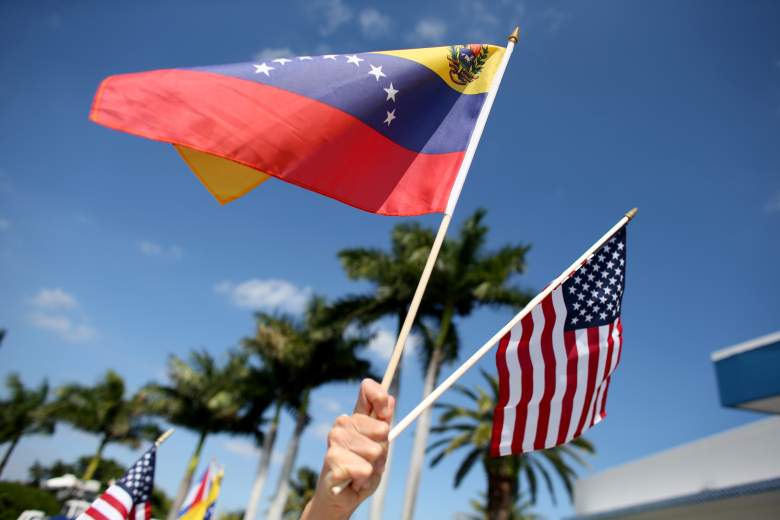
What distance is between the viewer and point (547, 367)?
4.77 meters

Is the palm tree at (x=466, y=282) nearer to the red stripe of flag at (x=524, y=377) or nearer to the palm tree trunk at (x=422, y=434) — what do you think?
the palm tree trunk at (x=422, y=434)

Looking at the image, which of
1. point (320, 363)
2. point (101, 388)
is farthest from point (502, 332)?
point (101, 388)

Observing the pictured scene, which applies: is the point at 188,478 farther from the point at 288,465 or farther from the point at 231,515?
the point at 231,515

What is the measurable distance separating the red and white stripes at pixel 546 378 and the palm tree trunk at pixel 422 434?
1307 cm

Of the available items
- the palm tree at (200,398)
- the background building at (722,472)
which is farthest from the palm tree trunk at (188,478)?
the background building at (722,472)

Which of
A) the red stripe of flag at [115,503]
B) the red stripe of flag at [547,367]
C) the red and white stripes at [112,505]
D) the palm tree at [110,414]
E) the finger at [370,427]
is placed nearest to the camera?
the finger at [370,427]

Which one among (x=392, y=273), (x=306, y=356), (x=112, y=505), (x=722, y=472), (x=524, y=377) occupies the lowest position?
(x=112, y=505)

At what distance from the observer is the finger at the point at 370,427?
7.56 ft

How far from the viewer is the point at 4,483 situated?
18.2 m

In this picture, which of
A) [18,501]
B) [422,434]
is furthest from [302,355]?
[18,501]

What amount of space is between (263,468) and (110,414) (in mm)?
15454

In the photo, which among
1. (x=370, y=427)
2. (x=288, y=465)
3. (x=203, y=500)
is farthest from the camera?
(x=288, y=465)

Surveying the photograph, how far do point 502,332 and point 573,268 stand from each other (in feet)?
4.09

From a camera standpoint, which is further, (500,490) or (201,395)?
(201,395)
